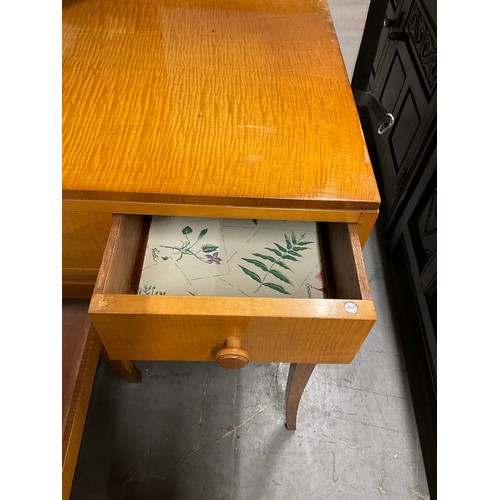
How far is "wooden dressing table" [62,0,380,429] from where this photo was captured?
1.65 feet

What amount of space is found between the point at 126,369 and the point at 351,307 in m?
0.58

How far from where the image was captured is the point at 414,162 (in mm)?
1042

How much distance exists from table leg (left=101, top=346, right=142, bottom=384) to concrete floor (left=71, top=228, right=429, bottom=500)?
0.10 feet

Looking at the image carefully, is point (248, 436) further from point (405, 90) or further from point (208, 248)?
point (405, 90)

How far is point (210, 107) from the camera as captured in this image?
0.64 m

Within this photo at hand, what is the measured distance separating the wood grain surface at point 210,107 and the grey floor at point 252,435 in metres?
0.39

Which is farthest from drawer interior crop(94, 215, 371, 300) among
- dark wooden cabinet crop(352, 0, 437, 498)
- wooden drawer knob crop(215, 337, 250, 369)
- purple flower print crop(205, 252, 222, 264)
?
dark wooden cabinet crop(352, 0, 437, 498)

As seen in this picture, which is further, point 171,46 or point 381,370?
point 381,370

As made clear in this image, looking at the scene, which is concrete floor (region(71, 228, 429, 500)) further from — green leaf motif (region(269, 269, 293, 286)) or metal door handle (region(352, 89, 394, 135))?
metal door handle (region(352, 89, 394, 135))

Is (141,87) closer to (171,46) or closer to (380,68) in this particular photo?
(171,46)
